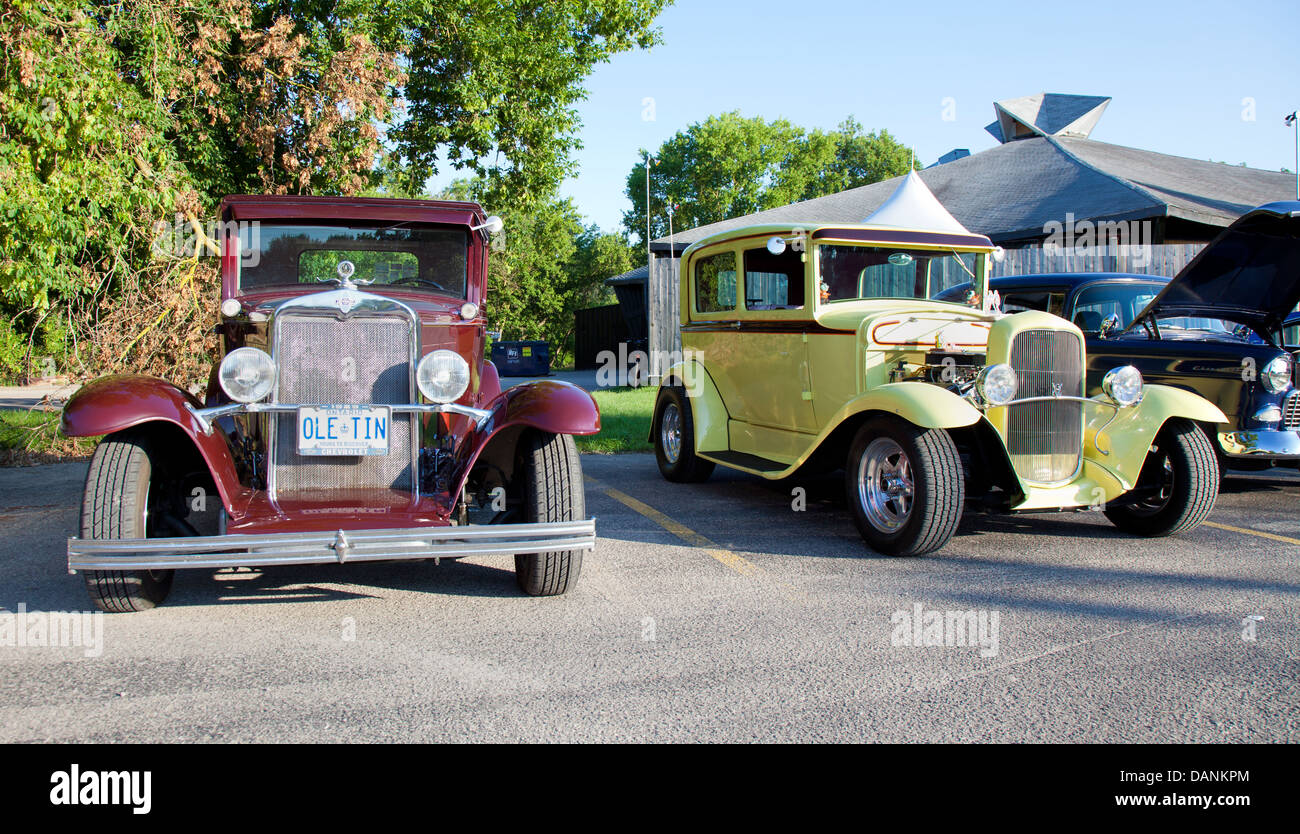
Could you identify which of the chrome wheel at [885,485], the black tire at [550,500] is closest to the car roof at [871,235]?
the chrome wheel at [885,485]

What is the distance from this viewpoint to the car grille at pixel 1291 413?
20.9 ft

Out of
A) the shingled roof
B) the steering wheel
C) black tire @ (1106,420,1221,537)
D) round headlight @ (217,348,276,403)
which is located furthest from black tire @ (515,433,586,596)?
the shingled roof

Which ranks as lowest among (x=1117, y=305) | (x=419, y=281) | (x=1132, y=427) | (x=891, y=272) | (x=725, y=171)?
(x=1132, y=427)

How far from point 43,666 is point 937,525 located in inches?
157

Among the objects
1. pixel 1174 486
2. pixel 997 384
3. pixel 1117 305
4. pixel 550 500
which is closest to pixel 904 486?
pixel 997 384

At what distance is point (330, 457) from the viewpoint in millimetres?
4039

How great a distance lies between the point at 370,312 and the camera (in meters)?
4.14

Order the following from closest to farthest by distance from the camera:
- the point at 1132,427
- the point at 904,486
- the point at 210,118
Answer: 1. the point at 904,486
2. the point at 1132,427
3. the point at 210,118

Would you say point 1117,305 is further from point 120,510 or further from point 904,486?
point 120,510

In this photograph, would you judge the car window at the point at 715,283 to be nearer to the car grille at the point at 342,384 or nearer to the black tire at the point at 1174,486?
the black tire at the point at 1174,486

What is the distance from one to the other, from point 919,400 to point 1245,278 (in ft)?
11.4

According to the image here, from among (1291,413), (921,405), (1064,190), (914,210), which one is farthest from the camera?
(1064,190)

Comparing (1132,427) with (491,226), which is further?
(1132,427)

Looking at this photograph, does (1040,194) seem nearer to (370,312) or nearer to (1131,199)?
(1131,199)
